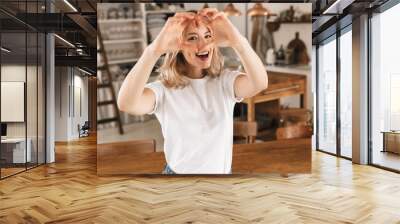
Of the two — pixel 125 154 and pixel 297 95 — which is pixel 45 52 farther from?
pixel 297 95

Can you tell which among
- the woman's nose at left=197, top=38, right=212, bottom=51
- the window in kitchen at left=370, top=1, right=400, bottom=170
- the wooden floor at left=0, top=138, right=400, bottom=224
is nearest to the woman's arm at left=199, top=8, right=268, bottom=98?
the woman's nose at left=197, top=38, right=212, bottom=51

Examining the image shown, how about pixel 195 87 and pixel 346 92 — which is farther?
pixel 346 92

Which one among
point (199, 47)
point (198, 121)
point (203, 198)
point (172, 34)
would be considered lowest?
point (203, 198)

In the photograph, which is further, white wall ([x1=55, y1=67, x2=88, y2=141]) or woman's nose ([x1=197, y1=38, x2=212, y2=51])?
white wall ([x1=55, y1=67, x2=88, y2=141])

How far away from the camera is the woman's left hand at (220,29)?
18.1 ft

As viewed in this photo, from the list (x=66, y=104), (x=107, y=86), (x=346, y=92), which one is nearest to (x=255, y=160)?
(x=107, y=86)

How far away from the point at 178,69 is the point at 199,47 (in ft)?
1.38

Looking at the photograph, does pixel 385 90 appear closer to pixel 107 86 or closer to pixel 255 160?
pixel 255 160

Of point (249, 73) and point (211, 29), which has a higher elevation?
point (211, 29)

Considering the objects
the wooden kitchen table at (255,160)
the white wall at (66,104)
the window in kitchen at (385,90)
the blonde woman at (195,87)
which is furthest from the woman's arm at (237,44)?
the white wall at (66,104)

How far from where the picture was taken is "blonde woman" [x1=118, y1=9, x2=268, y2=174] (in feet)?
17.9

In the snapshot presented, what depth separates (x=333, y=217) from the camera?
367cm

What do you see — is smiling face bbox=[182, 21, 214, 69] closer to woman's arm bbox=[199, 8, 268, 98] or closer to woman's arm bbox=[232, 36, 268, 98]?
woman's arm bbox=[199, 8, 268, 98]

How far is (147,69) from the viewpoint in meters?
5.45
